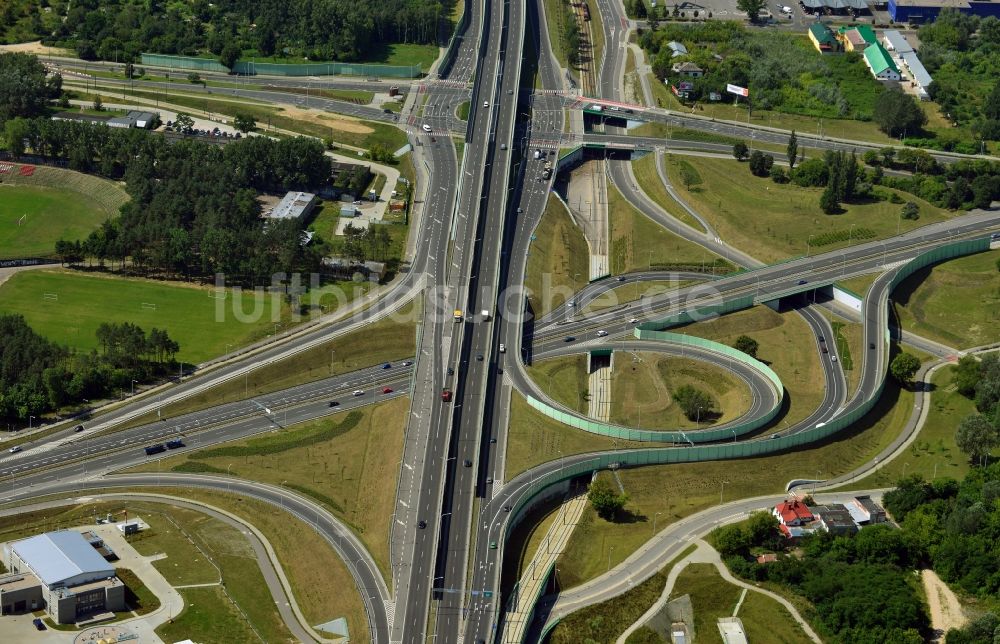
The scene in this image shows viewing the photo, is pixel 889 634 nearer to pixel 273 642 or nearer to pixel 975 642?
pixel 975 642

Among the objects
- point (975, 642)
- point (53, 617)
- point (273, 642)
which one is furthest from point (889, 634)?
point (53, 617)

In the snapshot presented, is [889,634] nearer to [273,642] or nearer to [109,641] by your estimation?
[273,642]

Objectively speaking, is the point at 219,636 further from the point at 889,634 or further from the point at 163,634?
the point at 889,634

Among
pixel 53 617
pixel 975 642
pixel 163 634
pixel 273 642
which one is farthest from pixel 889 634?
pixel 53 617

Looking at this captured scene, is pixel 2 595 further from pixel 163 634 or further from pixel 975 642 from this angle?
pixel 975 642

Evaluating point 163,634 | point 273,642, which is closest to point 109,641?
point 163,634

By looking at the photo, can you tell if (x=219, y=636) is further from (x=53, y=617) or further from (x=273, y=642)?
(x=53, y=617)
